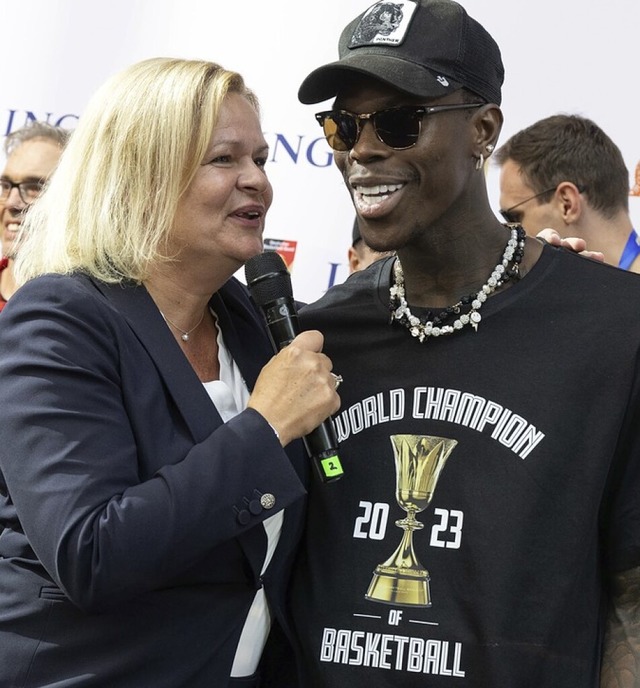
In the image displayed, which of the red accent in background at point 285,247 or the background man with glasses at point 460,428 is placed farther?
the red accent in background at point 285,247

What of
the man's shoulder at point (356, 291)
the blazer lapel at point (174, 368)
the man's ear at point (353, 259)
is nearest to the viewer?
the blazer lapel at point (174, 368)

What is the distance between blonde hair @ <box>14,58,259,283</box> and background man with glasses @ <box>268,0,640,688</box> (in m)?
0.28

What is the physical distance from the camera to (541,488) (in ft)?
7.39

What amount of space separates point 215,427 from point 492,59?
3.28 ft

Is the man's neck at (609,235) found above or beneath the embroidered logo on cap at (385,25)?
above

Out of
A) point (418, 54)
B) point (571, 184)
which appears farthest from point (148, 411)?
point (571, 184)

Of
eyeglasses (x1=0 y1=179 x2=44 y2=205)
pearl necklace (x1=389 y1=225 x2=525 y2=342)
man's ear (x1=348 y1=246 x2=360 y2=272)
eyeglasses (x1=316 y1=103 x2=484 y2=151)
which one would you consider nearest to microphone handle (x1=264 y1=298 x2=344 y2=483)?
pearl necklace (x1=389 y1=225 x2=525 y2=342)

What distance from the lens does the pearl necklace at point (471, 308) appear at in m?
2.40

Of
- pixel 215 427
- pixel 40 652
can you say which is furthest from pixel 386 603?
pixel 40 652

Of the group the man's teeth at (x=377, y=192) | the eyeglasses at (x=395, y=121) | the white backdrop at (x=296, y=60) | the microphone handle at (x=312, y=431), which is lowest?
the microphone handle at (x=312, y=431)

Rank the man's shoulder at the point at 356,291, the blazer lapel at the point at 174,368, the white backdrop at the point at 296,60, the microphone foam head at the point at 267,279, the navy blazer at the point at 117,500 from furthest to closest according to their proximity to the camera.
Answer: the white backdrop at the point at 296,60
the man's shoulder at the point at 356,291
the microphone foam head at the point at 267,279
the blazer lapel at the point at 174,368
the navy blazer at the point at 117,500

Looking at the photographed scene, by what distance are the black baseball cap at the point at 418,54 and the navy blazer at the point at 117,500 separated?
664 millimetres

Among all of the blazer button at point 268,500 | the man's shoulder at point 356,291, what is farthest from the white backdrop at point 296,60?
the blazer button at point 268,500

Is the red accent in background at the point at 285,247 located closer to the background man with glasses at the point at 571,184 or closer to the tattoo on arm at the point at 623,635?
the background man with glasses at the point at 571,184
